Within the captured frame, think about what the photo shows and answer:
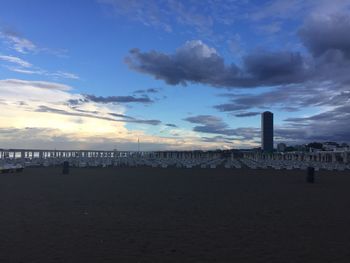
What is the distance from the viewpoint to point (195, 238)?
10.5 meters

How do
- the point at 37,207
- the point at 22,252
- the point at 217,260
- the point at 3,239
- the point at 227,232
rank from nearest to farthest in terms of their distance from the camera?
the point at 217,260 < the point at 22,252 < the point at 3,239 < the point at 227,232 < the point at 37,207

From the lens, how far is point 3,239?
10.3 m

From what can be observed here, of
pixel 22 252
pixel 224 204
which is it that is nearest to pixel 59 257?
pixel 22 252

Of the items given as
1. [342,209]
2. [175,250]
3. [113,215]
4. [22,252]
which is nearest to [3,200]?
[113,215]

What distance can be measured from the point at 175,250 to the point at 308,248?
105 inches

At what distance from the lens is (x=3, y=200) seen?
60.4 feet

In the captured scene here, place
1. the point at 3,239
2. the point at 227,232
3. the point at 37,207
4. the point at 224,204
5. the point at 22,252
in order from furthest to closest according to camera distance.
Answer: the point at 224,204
the point at 37,207
the point at 227,232
the point at 3,239
the point at 22,252

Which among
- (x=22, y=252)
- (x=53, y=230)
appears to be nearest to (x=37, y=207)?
(x=53, y=230)

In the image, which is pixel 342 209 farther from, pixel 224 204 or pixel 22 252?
pixel 22 252

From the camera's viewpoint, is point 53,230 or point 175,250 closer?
point 175,250

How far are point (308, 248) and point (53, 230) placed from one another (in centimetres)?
591

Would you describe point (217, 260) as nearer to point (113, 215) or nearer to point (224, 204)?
point (113, 215)

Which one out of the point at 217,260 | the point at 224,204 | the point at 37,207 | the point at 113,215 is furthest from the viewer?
the point at 224,204

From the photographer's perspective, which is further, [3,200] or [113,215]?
[3,200]
